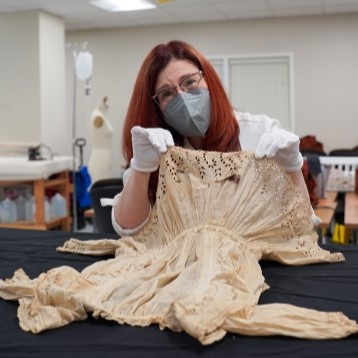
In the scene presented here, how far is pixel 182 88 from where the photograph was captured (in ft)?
5.94

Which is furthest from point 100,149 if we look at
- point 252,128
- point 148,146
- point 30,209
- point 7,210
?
point 148,146

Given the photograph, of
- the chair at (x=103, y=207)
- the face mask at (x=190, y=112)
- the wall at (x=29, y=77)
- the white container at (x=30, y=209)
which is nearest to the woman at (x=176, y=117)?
the face mask at (x=190, y=112)

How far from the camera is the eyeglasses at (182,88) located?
181 cm

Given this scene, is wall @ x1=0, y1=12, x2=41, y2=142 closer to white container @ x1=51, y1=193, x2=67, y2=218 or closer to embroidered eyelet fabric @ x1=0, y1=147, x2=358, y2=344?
white container @ x1=51, y1=193, x2=67, y2=218

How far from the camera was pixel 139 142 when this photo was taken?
62.2 inches

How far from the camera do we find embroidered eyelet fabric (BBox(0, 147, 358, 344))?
1.03 metres

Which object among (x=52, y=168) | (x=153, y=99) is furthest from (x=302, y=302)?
(x=52, y=168)

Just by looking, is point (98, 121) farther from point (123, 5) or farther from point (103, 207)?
point (103, 207)

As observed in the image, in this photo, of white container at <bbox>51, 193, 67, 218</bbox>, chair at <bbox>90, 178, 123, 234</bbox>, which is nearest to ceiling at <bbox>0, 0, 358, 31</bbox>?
white container at <bbox>51, 193, 67, 218</bbox>

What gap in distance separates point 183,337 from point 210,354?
0.09m

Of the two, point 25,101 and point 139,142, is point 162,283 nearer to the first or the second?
point 139,142

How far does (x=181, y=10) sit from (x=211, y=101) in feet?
16.4

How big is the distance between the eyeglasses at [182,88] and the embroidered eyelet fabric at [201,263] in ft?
0.88

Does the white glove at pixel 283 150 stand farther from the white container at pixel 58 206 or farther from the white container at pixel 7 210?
the white container at pixel 58 206
